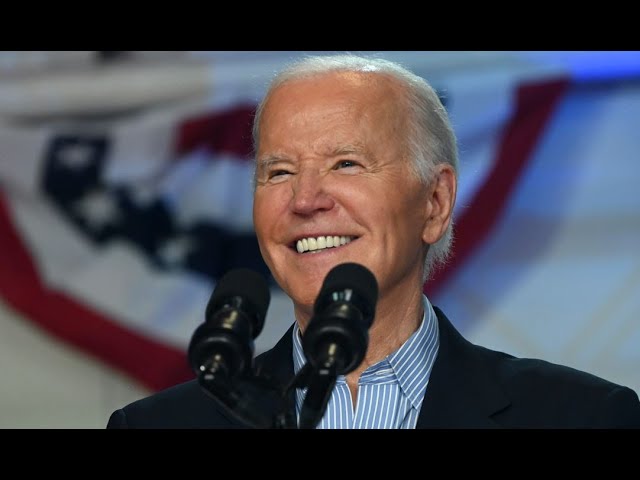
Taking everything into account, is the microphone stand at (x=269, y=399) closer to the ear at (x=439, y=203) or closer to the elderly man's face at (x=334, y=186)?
the elderly man's face at (x=334, y=186)

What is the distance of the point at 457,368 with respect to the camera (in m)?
1.94

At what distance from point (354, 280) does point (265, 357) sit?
82 cm

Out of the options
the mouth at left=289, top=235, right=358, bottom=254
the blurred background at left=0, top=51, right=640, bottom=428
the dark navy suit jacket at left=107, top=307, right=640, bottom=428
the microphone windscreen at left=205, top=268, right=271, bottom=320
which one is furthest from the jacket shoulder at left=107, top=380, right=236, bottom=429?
the blurred background at left=0, top=51, right=640, bottom=428

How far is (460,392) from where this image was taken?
1882 mm

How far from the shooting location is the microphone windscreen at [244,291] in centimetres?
133

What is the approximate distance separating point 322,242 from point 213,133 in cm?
187

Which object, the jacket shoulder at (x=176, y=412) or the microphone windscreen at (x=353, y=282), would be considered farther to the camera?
the jacket shoulder at (x=176, y=412)

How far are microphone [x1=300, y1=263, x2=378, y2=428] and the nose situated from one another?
1.56ft

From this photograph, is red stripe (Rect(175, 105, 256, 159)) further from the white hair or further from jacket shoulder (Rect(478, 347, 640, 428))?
jacket shoulder (Rect(478, 347, 640, 428))

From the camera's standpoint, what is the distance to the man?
1816mm

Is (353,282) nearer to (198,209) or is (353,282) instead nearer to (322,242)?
(322,242)

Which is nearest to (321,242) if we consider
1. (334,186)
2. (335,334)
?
(334,186)

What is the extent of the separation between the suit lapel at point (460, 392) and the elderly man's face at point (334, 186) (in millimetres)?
178

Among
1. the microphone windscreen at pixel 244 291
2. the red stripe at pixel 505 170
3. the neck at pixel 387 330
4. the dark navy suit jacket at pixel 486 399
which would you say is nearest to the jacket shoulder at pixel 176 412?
the dark navy suit jacket at pixel 486 399
